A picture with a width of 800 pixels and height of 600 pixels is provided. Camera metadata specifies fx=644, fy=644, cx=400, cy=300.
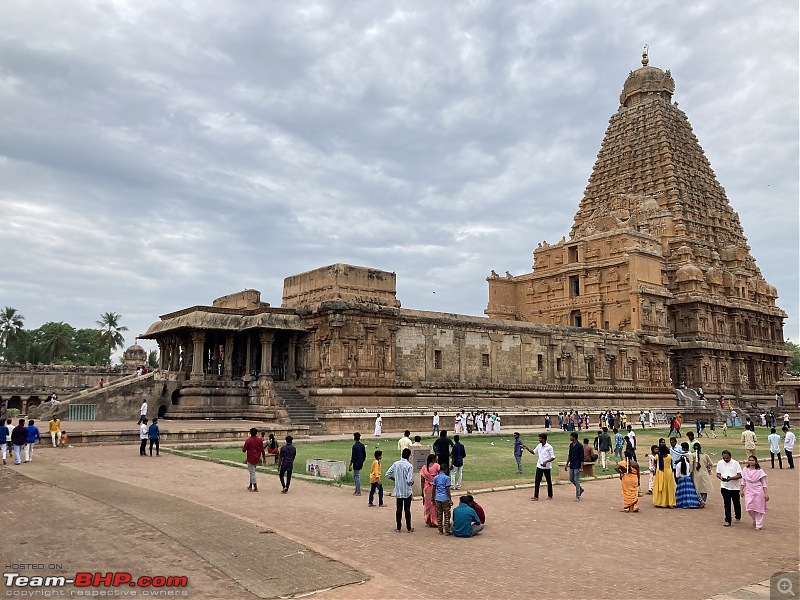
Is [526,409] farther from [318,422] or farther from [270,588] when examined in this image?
[270,588]

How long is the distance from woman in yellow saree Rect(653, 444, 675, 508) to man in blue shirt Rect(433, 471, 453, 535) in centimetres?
591

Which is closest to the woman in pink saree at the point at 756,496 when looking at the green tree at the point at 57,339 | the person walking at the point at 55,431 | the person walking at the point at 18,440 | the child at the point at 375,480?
the child at the point at 375,480

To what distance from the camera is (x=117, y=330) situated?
9719 cm

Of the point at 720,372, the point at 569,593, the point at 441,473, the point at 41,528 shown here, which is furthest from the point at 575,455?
the point at 720,372

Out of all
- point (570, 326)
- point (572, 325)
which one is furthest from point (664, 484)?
point (572, 325)

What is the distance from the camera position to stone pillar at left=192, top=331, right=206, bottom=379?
34031mm

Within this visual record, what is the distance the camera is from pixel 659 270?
5381 cm

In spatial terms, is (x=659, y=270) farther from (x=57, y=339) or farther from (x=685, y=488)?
(x=57, y=339)

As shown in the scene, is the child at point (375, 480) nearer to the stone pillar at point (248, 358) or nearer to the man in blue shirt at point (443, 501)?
the man in blue shirt at point (443, 501)

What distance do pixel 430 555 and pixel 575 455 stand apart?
645cm

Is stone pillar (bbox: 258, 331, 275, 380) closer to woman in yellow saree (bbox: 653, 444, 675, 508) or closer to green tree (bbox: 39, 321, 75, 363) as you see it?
woman in yellow saree (bbox: 653, 444, 675, 508)

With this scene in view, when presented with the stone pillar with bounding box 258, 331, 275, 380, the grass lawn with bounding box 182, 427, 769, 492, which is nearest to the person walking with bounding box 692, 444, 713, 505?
the grass lawn with bounding box 182, 427, 769, 492

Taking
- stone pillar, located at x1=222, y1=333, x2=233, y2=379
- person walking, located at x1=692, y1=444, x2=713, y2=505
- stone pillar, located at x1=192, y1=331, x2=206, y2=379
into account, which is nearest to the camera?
person walking, located at x1=692, y1=444, x2=713, y2=505

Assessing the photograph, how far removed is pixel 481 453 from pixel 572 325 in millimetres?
33698
